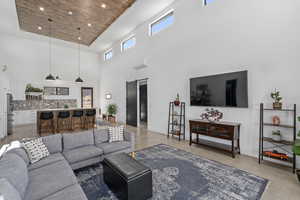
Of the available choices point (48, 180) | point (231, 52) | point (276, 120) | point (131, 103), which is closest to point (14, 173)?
point (48, 180)

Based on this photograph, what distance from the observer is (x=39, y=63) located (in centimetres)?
838

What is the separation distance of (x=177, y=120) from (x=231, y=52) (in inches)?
110

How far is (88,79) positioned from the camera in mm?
10344

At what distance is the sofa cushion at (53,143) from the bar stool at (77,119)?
3930 millimetres

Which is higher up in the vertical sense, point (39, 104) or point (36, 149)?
point (39, 104)

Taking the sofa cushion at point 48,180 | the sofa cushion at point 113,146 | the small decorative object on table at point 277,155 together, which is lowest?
the small decorative object on table at point 277,155

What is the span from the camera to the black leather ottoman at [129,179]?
179 cm

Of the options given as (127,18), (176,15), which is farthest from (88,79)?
(176,15)

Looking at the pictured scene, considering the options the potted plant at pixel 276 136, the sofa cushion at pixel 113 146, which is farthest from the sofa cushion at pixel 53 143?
the potted plant at pixel 276 136

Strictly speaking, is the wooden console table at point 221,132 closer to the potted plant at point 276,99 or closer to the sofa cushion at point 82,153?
the potted plant at point 276,99

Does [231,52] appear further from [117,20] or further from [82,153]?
[117,20]

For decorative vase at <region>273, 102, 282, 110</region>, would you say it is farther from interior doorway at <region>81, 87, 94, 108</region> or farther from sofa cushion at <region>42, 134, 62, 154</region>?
interior doorway at <region>81, 87, 94, 108</region>

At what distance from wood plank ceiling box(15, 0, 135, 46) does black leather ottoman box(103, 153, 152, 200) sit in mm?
5142

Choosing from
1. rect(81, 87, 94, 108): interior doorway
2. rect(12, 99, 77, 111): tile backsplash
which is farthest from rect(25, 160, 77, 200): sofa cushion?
rect(81, 87, 94, 108): interior doorway
